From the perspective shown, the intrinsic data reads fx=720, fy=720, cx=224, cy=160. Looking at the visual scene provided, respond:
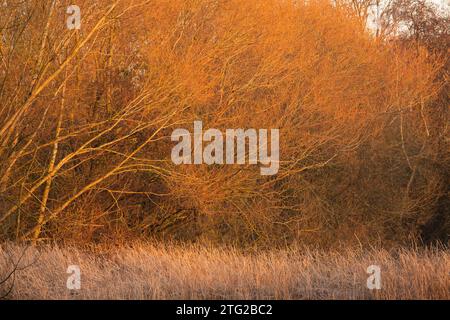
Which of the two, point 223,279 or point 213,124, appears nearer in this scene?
point 223,279

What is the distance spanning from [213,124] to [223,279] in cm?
597

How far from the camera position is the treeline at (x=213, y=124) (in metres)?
12.0

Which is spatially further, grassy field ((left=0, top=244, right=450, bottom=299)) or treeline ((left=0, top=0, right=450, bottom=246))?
treeline ((left=0, top=0, right=450, bottom=246))

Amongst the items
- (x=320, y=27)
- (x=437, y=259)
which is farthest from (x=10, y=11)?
(x=320, y=27)

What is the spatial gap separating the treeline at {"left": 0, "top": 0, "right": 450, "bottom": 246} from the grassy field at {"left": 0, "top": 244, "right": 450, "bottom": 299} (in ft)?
6.20

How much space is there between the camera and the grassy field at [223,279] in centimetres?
745

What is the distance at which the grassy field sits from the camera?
24.4ft

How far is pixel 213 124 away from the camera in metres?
13.7

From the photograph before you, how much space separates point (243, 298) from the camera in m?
7.34

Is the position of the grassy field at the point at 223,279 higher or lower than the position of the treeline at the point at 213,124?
lower

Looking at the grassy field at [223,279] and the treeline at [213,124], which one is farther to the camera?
the treeline at [213,124]

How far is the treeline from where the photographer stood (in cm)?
1198

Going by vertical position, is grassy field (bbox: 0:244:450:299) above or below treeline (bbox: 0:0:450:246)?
below

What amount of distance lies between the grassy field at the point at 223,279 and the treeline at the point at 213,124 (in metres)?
1.89
